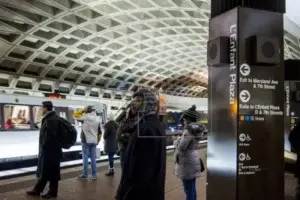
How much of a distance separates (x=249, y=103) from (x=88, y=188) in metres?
5.08

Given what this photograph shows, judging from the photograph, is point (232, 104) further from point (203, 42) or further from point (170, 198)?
point (203, 42)

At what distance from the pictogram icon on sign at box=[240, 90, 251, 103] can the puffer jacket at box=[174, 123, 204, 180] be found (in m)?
1.56

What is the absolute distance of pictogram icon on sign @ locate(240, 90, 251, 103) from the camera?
3248mm

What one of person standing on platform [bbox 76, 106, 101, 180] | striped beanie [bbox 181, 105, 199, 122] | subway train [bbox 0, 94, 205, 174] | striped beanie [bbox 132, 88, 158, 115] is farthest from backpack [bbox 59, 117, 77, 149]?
subway train [bbox 0, 94, 205, 174]

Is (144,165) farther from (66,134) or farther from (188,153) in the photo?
(66,134)

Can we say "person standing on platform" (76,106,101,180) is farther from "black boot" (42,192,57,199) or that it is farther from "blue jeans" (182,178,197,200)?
"blue jeans" (182,178,197,200)

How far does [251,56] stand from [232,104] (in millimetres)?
452

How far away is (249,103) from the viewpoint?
10.7 feet

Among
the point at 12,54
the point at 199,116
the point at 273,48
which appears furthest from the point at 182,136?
the point at 12,54

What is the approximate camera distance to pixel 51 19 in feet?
62.5

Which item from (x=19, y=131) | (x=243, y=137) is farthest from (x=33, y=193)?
(x=19, y=131)

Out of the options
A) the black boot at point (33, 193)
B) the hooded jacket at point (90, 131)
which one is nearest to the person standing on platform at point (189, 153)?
the black boot at point (33, 193)

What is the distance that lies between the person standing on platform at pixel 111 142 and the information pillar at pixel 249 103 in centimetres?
605

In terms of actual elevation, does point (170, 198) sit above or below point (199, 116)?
below
